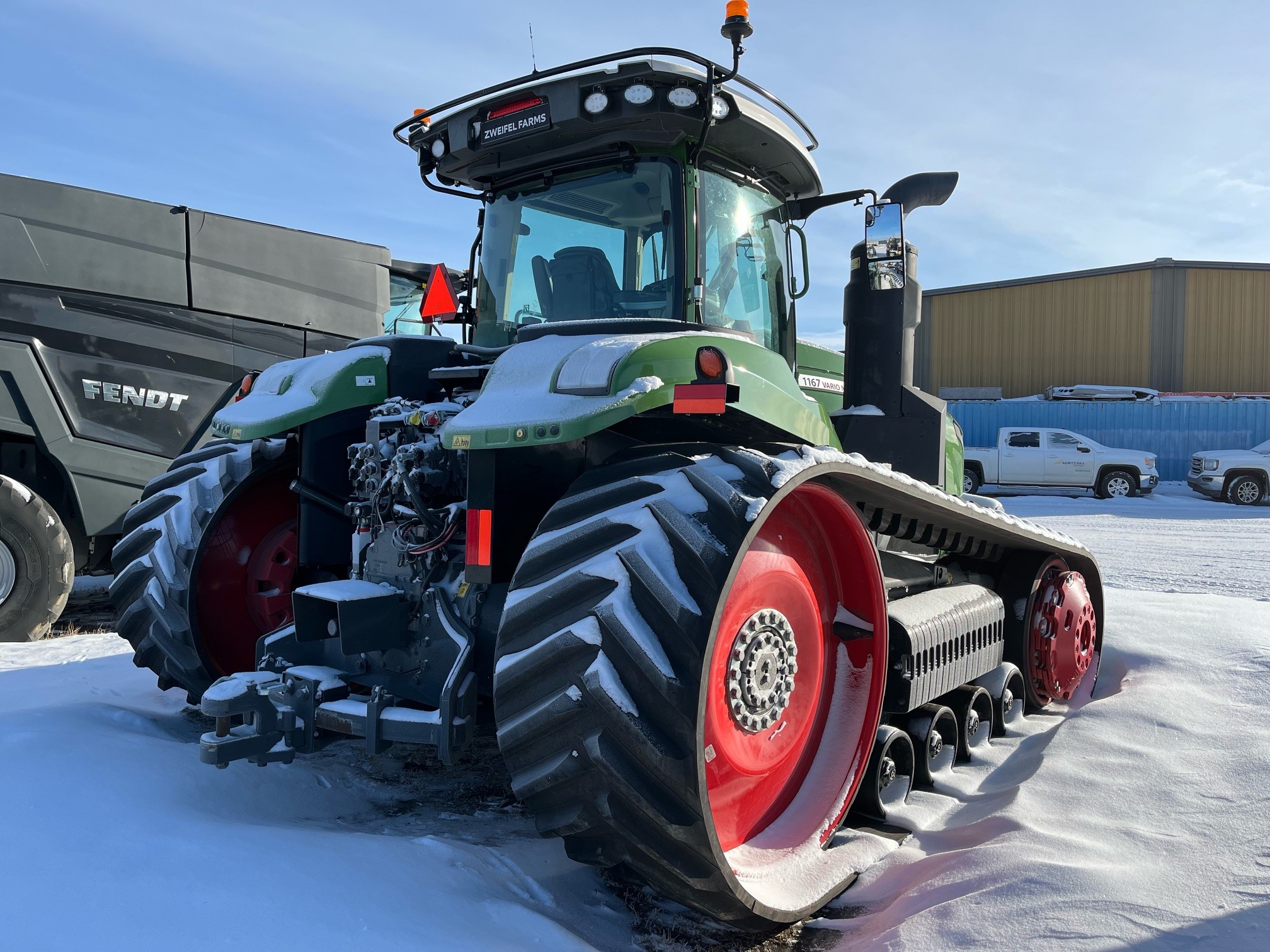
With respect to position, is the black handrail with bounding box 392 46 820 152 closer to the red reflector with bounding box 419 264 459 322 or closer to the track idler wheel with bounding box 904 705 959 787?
the red reflector with bounding box 419 264 459 322

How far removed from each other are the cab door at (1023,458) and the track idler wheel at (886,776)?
60.9 feet

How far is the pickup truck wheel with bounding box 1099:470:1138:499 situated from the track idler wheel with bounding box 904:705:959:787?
730 inches

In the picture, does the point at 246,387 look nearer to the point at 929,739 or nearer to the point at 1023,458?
the point at 929,739

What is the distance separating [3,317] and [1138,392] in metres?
28.6

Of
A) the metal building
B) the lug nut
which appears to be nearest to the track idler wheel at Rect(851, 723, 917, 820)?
the lug nut

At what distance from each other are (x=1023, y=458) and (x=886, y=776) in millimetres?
18940

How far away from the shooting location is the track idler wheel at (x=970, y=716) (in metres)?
4.33

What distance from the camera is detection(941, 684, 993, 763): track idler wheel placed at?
171 inches

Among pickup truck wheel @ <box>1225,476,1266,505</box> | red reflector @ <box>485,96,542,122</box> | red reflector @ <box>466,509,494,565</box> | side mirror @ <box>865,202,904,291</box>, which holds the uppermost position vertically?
red reflector @ <box>485,96,542,122</box>

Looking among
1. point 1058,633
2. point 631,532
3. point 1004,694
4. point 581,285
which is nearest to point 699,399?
point 631,532

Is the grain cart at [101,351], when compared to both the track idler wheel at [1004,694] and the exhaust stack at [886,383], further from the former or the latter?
the track idler wheel at [1004,694]

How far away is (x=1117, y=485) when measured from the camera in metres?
20.4

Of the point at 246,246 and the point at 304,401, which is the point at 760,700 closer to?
the point at 304,401

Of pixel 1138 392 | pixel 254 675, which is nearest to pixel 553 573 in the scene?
pixel 254 675
